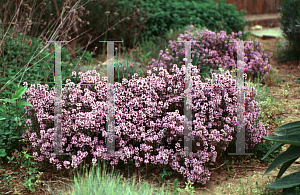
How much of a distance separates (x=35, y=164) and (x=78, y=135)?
0.57 metres

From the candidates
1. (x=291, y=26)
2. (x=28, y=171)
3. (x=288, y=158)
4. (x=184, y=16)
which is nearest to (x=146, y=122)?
(x=28, y=171)

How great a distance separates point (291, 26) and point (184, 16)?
2861 millimetres

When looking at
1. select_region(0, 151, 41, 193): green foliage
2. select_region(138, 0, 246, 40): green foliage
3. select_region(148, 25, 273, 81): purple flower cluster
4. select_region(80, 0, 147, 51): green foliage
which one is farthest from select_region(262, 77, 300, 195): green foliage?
select_region(138, 0, 246, 40): green foliage

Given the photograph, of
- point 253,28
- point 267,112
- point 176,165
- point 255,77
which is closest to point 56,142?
point 176,165

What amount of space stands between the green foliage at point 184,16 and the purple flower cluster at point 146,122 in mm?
4408

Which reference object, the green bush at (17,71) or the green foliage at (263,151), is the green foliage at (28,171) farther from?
the green foliage at (263,151)

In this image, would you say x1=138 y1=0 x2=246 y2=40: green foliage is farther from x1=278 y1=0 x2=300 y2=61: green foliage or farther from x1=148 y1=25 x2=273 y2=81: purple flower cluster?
x1=148 y1=25 x2=273 y2=81: purple flower cluster

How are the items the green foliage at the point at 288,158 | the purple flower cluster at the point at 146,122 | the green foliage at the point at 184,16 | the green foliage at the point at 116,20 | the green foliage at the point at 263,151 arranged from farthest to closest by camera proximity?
the green foliage at the point at 184,16 < the green foliage at the point at 116,20 < the green foliage at the point at 263,151 < the purple flower cluster at the point at 146,122 < the green foliage at the point at 288,158

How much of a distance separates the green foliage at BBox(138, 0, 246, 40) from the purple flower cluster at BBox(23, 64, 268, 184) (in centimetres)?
441

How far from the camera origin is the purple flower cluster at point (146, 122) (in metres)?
3.03

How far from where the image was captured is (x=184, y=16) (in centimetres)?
845

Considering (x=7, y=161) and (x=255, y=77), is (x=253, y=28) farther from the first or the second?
(x=7, y=161)

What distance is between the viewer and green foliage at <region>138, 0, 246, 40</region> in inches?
316

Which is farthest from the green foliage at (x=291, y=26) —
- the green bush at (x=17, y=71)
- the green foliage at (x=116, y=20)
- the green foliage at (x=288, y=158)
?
the green foliage at (x=288, y=158)
